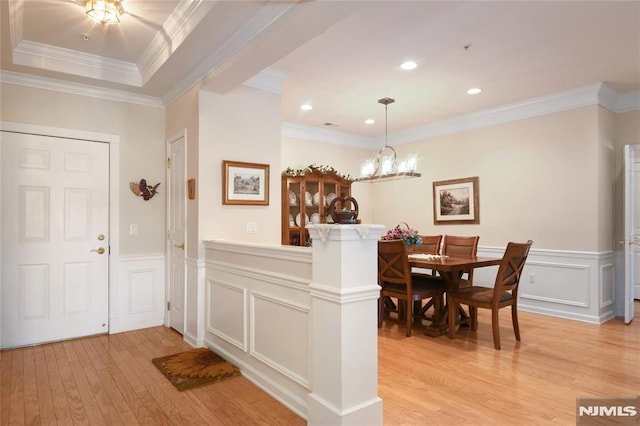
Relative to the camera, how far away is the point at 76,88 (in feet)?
11.9

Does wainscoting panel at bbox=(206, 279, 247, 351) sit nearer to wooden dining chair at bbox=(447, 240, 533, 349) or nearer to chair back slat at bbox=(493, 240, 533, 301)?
wooden dining chair at bbox=(447, 240, 533, 349)

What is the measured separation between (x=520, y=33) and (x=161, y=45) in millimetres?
2925

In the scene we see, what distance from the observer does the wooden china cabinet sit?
523cm

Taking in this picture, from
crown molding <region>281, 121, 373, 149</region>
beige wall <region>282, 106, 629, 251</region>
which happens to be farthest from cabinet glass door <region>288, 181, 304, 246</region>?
crown molding <region>281, 121, 373, 149</region>

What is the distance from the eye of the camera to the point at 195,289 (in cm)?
339

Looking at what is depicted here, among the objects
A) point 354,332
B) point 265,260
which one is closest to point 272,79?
point 265,260

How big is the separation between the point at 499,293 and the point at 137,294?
363 cm

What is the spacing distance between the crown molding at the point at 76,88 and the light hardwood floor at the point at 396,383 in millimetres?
2431

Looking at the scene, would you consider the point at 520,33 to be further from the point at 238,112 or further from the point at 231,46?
the point at 238,112

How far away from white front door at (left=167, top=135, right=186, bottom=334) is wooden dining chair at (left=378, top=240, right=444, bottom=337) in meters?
2.00

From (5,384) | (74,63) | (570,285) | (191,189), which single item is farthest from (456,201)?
(5,384)

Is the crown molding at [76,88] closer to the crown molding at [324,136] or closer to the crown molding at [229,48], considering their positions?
the crown molding at [229,48]

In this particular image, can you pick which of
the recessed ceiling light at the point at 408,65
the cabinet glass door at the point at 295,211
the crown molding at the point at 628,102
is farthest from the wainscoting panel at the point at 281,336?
the crown molding at the point at 628,102

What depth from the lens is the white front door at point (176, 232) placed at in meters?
3.66
